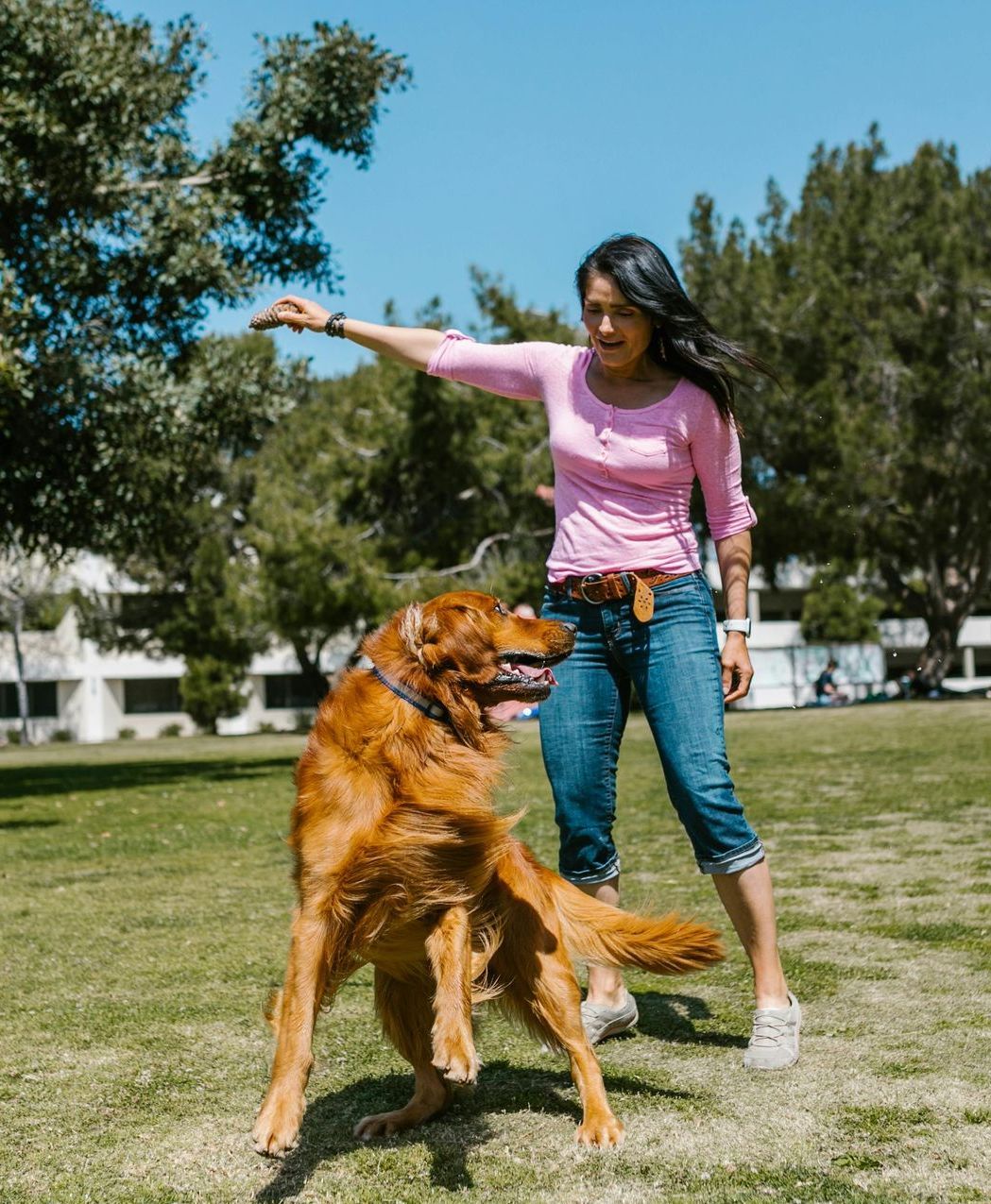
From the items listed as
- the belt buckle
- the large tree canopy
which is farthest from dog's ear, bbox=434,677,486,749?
the large tree canopy

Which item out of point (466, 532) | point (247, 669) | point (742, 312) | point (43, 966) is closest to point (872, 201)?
point (742, 312)

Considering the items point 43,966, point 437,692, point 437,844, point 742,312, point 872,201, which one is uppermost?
Answer: point 872,201

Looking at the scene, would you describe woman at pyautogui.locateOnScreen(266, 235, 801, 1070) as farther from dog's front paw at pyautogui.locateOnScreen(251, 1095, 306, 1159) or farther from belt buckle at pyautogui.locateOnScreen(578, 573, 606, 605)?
dog's front paw at pyautogui.locateOnScreen(251, 1095, 306, 1159)

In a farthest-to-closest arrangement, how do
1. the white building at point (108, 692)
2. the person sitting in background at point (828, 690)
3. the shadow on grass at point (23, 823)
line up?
the white building at point (108, 692) → the person sitting in background at point (828, 690) → the shadow on grass at point (23, 823)

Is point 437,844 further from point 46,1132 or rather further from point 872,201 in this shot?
point 872,201

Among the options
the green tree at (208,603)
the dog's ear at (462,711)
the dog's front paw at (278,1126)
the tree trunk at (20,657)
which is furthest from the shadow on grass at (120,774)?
the tree trunk at (20,657)

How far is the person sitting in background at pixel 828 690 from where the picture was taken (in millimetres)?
42312

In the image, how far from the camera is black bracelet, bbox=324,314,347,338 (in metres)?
4.24

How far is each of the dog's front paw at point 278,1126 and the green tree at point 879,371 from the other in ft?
96.6

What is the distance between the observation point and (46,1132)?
3.48 metres

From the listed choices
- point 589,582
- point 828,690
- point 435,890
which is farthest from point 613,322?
A: point 828,690

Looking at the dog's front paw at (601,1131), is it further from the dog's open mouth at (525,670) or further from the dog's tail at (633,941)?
the dog's open mouth at (525,670)

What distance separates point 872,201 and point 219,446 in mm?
23961

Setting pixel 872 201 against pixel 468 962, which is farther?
pixel 872 201
